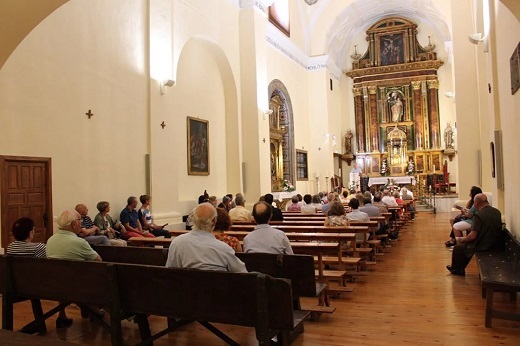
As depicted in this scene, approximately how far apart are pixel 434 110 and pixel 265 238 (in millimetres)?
21072

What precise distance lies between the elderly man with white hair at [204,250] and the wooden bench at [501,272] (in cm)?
230

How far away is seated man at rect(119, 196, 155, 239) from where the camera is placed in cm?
812

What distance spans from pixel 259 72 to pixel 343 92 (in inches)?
470

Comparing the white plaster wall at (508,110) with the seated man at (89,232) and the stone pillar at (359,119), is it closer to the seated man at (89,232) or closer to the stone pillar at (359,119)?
the seated man at (89,232)

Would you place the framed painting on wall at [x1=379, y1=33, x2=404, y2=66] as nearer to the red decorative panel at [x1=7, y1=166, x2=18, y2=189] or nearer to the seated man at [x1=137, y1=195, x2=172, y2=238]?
the seated man at [x1=137, y1=195, x2=172, y2=238]

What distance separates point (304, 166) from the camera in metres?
19.8

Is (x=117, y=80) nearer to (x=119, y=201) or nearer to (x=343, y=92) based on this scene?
(x=119, y=201)

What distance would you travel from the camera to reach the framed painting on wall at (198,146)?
37.7ft

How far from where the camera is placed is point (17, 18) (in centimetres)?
549

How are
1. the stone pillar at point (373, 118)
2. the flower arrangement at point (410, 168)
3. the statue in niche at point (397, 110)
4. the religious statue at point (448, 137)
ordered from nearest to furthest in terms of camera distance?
the religious statue at point (448, 137), the flower arrangement at point (410, 168), the statue in niche at point (397, 110), the stone pillar at point (373, 118)

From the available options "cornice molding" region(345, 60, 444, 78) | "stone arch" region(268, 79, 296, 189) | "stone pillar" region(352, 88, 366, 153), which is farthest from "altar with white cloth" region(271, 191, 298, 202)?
"cornice molding" region(345, 60, 444, 78)

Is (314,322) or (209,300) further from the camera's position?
(314,322)

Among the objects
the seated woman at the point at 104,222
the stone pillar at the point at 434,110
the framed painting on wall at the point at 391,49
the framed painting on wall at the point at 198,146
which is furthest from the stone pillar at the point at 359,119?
the seated woman at the point at 104,222

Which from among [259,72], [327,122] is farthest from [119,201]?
[327,122]
